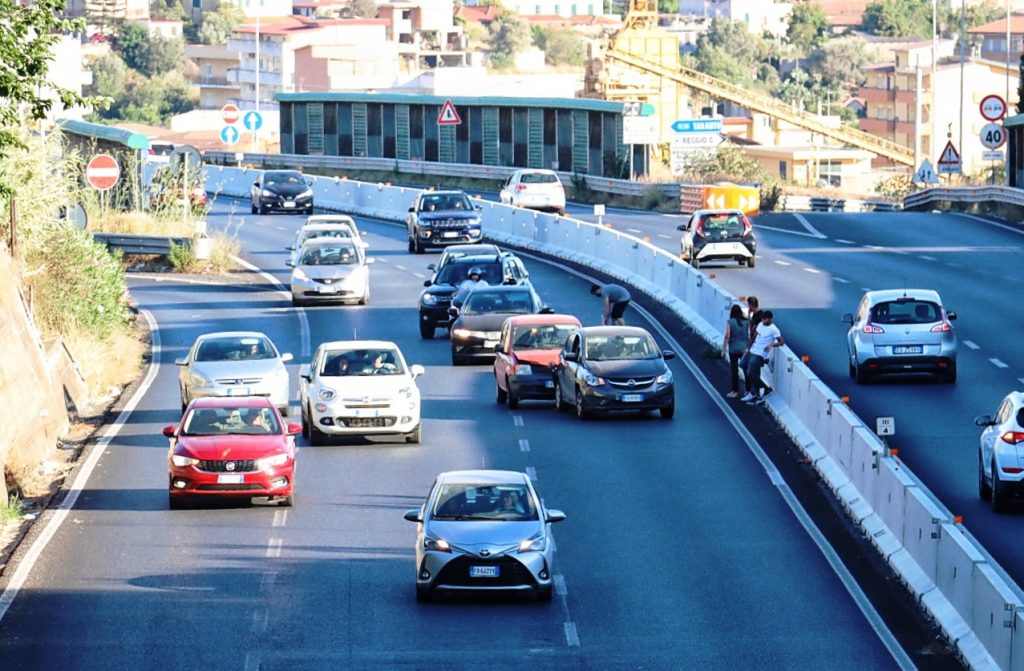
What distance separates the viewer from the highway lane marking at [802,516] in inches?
790

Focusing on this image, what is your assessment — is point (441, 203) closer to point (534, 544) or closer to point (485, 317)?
A: point (485, 317)

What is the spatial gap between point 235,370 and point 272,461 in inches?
291

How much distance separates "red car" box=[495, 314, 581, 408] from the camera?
113 feet

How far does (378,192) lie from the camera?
72250mm

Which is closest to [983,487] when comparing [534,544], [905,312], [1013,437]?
[1013,437]

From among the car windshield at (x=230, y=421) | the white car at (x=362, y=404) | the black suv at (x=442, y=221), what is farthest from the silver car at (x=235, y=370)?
the black suv at (x=442, y=221)

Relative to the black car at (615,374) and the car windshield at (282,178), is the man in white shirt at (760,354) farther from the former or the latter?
the car windshield at (282,178)

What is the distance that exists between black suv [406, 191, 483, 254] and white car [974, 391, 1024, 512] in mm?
35415

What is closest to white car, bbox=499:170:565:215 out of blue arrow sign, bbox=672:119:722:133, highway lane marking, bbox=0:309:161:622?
blue arrow sign, bbox=672:119:722:133

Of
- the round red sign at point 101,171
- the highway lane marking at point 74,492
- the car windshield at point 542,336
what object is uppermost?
the round red sign at point 101,171

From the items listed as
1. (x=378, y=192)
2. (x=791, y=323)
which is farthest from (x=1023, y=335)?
(x=378, y=192)

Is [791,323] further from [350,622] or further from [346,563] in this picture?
[350,622]

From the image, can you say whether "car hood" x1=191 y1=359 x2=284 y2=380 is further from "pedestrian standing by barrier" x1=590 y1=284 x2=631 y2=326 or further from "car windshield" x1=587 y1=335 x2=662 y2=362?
"pedestrian standing by barrier" x1=590 y1=284 x2=631 y2=326

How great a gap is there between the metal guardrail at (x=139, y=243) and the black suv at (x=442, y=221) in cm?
661
